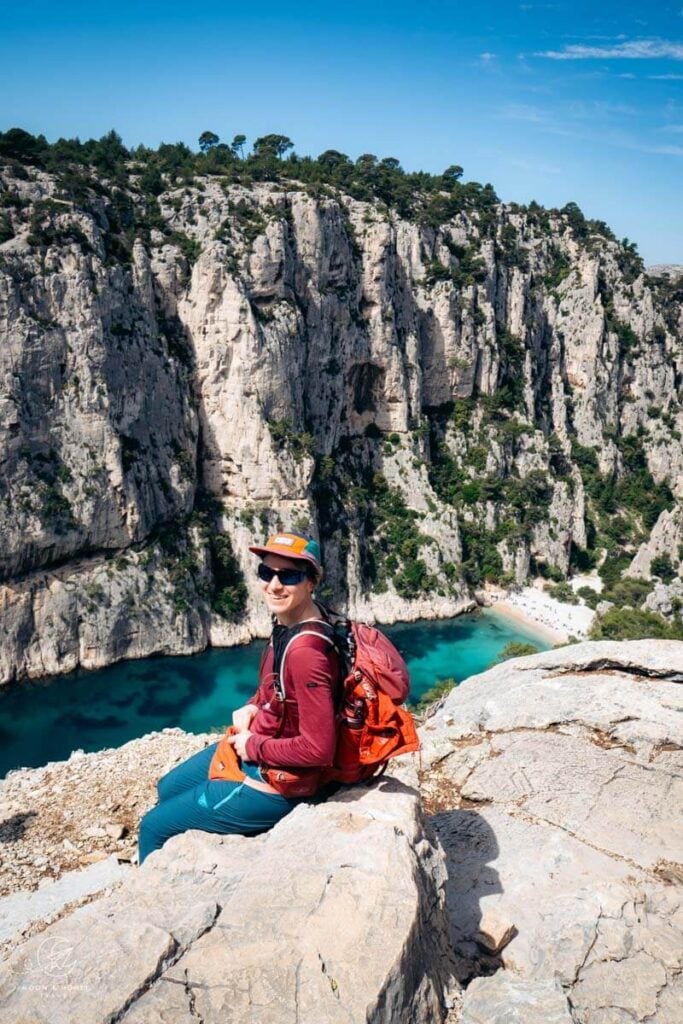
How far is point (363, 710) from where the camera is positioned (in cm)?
464

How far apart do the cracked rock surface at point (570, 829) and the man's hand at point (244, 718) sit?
7.35ft

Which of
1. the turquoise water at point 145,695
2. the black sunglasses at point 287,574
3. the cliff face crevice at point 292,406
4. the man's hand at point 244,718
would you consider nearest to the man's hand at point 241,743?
the man's hand at point 244,718

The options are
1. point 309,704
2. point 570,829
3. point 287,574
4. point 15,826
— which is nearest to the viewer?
point 309,704

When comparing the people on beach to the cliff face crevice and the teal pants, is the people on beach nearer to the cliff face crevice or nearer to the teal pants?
the teal pants

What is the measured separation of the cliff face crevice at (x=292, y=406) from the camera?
37844 mm

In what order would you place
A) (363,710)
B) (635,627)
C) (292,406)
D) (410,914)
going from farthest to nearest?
(292,406)
(635,627)
(363,710)
(410,914)

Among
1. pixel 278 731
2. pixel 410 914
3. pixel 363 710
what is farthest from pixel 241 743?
pixel 410 914

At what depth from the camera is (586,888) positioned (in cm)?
590

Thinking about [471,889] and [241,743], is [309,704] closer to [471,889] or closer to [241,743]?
[241,743]

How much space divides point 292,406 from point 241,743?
43.3 metres

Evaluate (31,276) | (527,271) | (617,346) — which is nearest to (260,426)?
(31,276)

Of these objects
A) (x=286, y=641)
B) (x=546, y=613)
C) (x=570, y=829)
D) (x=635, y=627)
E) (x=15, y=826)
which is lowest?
(x=546, y=613)

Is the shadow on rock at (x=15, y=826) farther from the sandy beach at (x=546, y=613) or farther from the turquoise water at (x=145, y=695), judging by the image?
the sandy beach at (x=546, y=613)

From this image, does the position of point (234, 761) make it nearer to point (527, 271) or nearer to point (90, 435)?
point (90, 435)
